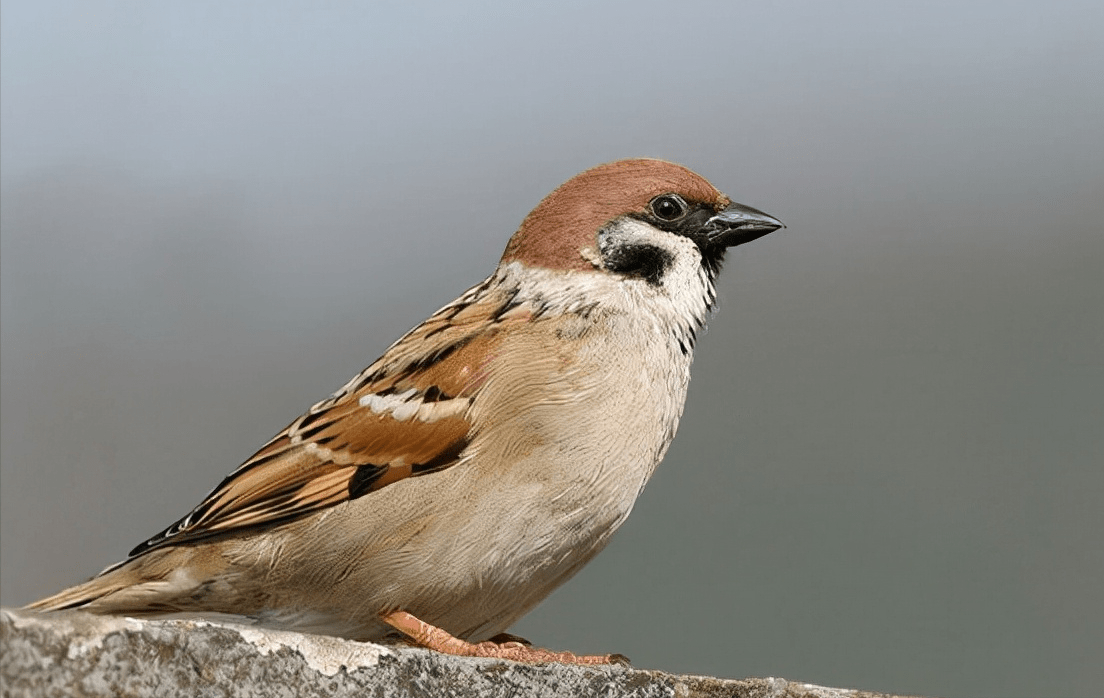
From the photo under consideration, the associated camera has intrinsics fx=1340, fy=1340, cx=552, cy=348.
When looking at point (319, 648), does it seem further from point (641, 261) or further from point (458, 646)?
point (641, 261)

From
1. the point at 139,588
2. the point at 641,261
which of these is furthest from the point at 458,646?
the point at 641,261

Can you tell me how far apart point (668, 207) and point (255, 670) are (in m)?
1.65

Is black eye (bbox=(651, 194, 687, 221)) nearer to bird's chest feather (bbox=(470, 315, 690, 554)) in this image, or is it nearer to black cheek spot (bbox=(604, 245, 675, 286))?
black cheek spot (bbox=(604, 245, 675, 286))

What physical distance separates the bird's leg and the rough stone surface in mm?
297

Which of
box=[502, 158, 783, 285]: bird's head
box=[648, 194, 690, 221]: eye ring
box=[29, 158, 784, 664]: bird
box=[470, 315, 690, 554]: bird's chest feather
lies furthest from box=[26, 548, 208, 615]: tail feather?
box=[648, 194, 690, 221]: eye ring

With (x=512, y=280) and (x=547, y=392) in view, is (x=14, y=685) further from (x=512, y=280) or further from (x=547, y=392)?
(x=512, y=280)

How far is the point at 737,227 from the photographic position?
3092 millimetres

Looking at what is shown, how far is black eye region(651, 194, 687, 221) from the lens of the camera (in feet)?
10.0

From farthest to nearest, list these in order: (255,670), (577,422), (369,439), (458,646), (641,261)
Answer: (641,261) < (369,439) < (577,422) < (458,646) < (255,670)

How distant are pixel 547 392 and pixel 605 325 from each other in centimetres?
24

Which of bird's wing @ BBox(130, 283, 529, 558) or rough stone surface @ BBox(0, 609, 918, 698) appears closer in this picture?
rough stone surface @ BBox(0, 609, 918, 698)

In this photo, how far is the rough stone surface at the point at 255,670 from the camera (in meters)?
1.50

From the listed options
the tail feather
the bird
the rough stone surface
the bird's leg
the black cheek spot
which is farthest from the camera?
the black cheek spot

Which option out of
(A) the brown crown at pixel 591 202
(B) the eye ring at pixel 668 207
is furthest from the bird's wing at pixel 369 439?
(B) the eye ring at pixel 668 207
